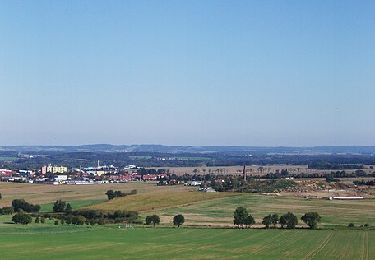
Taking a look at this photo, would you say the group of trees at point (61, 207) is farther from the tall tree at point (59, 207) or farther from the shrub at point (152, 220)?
the shrub at point (152, 220)

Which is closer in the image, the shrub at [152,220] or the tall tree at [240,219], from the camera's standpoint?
the tall tree at [240,219]

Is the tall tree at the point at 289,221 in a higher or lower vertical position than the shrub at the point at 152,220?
higher

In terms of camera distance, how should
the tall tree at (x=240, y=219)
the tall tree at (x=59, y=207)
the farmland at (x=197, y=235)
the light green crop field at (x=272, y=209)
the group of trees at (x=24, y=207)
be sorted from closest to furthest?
the farmland at (x=197, y=235) → the tall tree at (x=240, y=219) → the light green crop field at (x=272, y=209) → the tall tree at (x=59, y=207) → the group of trees at (x=24, y=207)

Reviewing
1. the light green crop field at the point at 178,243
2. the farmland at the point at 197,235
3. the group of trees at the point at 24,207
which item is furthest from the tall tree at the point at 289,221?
the group of trees at the point at 24,207

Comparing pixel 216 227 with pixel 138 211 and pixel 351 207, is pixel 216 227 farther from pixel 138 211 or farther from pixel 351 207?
pixel 351 207

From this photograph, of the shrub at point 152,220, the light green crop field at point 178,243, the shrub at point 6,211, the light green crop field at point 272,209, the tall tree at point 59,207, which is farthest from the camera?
the tall tree at point 59,207

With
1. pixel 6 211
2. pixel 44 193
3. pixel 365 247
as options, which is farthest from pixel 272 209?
pixel 44 193

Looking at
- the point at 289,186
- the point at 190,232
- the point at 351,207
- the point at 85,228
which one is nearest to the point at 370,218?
the point at 351,207

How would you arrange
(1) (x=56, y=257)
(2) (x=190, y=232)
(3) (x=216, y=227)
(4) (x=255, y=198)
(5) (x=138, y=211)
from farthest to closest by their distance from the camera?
(4) (x=255, y=198), (5) (x=138, y=211), (3) (x=216, y=227), (2) (x=190, y=232), (1) (x=56, y=257)
